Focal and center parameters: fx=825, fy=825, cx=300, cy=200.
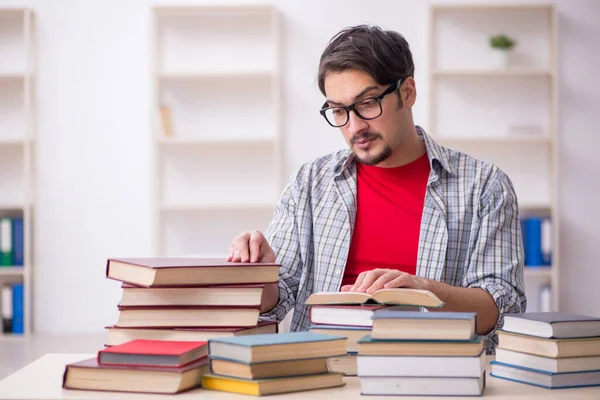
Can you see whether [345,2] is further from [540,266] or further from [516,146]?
[540,266]

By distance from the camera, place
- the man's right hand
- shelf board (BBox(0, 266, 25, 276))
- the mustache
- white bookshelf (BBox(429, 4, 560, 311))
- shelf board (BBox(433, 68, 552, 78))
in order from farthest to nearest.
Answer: white bookshelf (BBox(429, 4, 560, 311)) → shelf board (BBox(0, 266, 25, 276)) → shelf board (BBox(433, 68, 552, 78)) → the mustache → the man's right hand

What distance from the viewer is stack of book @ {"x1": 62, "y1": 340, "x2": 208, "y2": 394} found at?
1194 millimetres

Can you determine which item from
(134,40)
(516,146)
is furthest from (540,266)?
(134,40)

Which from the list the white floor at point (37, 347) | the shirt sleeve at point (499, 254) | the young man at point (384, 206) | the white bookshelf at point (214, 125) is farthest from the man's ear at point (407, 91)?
the white bookshelf at point (214, 125)

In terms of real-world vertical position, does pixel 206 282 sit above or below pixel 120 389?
above

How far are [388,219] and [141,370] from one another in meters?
1.00

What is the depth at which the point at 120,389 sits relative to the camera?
121 cm

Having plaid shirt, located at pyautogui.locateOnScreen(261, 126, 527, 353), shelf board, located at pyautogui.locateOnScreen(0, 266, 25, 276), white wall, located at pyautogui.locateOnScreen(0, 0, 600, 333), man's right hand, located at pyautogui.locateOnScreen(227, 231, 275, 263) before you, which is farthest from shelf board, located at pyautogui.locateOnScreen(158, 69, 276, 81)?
man's right hand, located at pyautogui.locateOnScreen(227, 231, 275, 263)

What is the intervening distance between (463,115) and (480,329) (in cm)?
356

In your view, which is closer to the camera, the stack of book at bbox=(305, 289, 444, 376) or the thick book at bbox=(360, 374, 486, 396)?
the thick book at bbox=(360, 374, 486, 396)

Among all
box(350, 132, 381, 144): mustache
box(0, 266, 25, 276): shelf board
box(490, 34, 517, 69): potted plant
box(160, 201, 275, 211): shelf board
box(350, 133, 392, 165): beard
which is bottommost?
box(0, 266, 25, 276): shelf board

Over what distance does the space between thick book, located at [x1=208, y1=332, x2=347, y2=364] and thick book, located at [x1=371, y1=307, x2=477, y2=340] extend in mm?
84

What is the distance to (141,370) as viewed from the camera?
1.19 m

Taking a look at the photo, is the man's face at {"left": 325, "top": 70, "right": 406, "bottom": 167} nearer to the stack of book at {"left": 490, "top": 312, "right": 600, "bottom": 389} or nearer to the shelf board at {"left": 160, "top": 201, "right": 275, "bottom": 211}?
the stack of book at {"left": 490, "top": 312, "right": 600, "bottom": 389}
